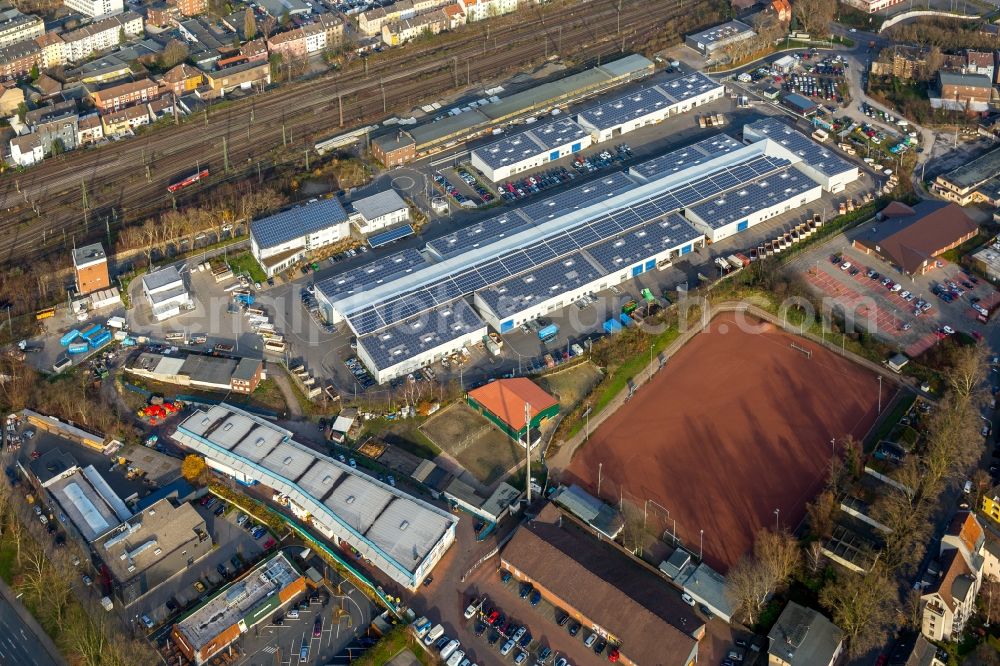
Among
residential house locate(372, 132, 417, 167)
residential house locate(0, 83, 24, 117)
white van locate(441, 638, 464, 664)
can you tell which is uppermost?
residential house locate(0, 83, 24, 117)

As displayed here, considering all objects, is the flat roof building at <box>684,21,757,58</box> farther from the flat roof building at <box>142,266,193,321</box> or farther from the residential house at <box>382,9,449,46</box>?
the flat roof building at <box>142,266,193,321</box>

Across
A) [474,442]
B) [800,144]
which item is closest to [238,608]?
[474,442]

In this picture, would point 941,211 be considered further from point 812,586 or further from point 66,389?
point 66,389

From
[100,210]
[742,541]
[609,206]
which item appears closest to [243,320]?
[100,210]

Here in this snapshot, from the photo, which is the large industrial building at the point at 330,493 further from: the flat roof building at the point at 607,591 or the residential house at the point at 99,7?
the residential house at the point at 99,7

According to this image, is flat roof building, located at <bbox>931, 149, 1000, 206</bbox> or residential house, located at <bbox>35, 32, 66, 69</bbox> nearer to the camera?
flat roof building, located at <bbox>931, 149, 1000, 206</bbox>

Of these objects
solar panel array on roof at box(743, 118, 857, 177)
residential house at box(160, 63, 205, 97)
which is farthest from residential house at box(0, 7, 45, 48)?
solar panel array on roof at box(743, 118, 857, 177)

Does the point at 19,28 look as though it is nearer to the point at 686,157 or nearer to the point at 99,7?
the point at 99,7
